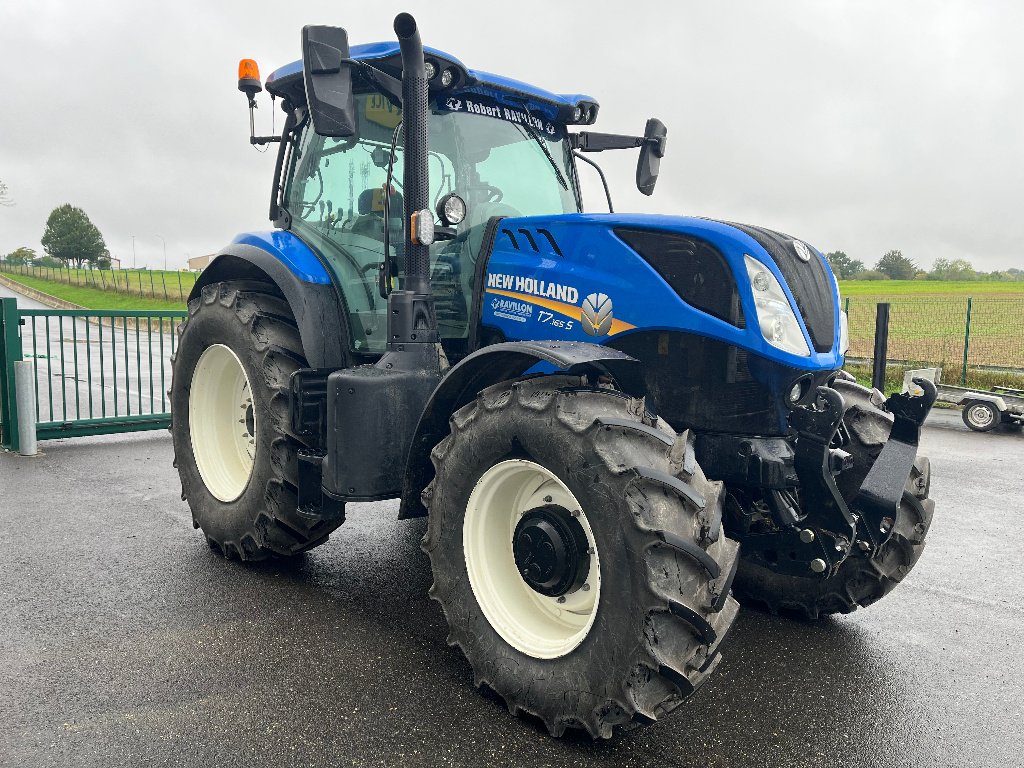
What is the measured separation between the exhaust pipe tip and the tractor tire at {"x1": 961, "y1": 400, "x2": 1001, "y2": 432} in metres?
9.49

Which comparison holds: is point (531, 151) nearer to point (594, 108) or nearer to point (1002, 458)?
point (594, 108)

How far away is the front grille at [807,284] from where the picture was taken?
10.3ft

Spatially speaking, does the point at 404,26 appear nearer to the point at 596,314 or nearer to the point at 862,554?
the point at 596,314

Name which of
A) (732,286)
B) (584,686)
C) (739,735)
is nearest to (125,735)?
(584,686)

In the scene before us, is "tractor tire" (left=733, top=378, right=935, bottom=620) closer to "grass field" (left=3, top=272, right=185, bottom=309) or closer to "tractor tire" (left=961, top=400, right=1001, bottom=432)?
"tractor tire" (left=961, top=400, right=1001, bottom=432)

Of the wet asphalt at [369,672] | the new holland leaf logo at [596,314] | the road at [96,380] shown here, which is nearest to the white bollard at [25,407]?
the road at [96,380]

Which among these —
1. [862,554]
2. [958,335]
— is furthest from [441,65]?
[958,335]

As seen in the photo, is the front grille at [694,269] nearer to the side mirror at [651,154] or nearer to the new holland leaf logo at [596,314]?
the new holland leaf logo at [596,314]

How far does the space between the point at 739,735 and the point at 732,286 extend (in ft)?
5.26

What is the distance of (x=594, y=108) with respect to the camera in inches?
174

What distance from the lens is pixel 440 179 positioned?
12.8 feet

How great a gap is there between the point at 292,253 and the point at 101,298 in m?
45.6

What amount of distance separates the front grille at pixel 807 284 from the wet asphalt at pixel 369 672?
1.42 meters

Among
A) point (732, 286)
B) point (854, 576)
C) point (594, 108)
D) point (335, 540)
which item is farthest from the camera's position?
point (335, 540)
